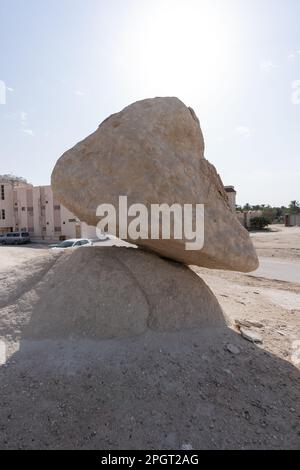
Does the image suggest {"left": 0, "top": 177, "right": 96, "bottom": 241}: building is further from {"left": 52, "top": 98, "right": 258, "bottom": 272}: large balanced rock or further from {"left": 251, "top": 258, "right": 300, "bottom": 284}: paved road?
{"left": 52, "top": 98, "right": 258, "bottom": 272}: large balanced rock

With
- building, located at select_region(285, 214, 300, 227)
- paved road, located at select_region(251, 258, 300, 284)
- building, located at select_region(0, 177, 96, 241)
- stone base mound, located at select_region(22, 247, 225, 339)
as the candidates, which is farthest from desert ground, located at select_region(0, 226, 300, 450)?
building, located at select_region(285, 214, 300, 227)

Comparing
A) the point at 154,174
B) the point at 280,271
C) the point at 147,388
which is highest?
the point at 154,174

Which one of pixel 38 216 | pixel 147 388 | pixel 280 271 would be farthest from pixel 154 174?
pixel 38 216

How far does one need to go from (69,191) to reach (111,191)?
0.69 metres

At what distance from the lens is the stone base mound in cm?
338

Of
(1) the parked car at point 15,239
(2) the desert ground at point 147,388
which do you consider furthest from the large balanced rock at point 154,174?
(1) the parked car at point 15,239

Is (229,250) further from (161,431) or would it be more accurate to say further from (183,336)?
(161,431)

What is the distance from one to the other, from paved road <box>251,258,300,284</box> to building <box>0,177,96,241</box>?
18255mm

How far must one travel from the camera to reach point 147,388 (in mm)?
2645

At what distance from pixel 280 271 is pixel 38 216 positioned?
23537 mm

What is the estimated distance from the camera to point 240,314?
15.7ft

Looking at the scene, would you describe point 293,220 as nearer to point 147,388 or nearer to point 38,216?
point 38,216
